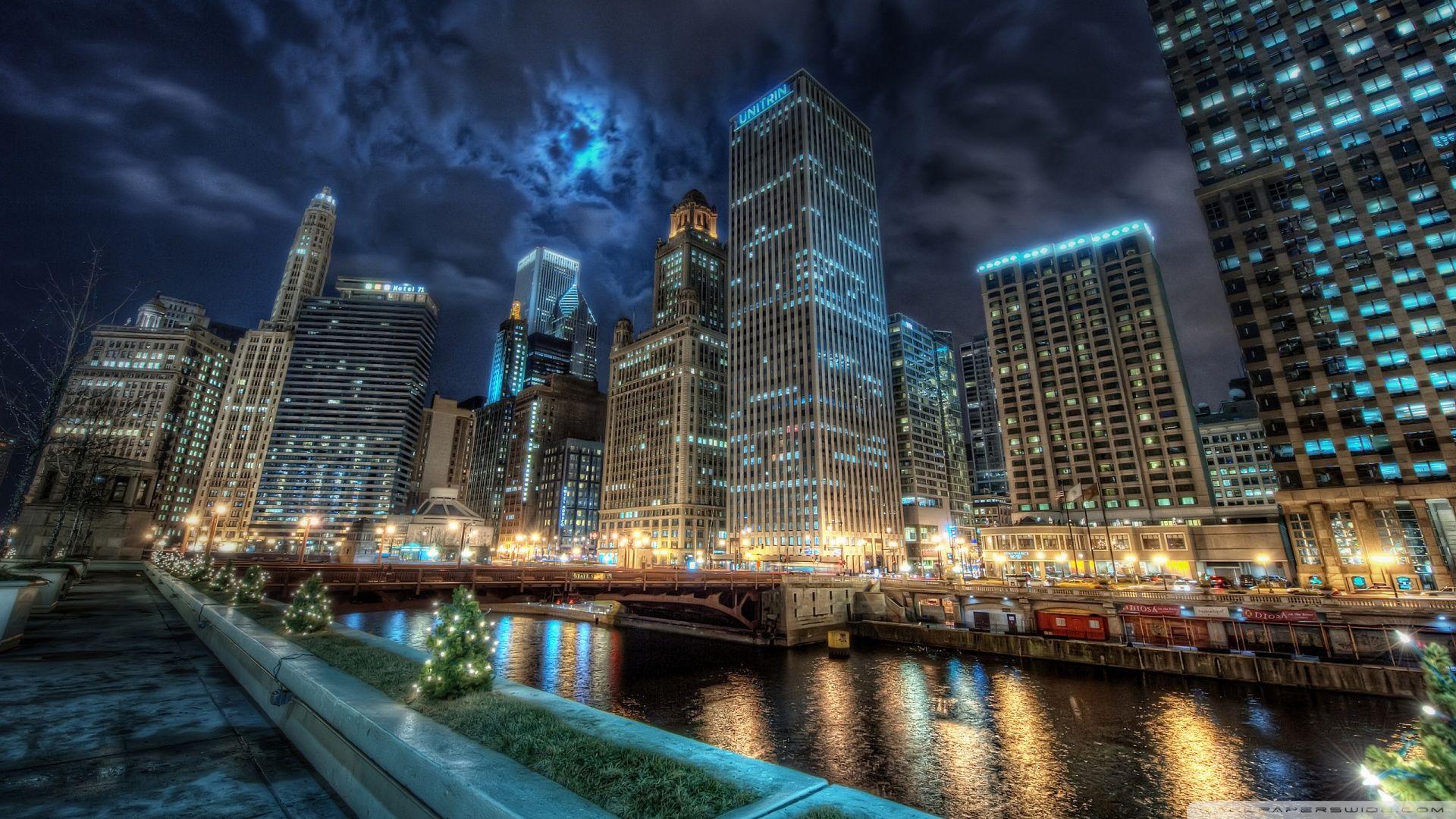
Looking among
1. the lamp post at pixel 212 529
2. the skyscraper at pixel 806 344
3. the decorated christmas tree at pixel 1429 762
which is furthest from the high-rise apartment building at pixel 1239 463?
the lamp post at pixel 212 529

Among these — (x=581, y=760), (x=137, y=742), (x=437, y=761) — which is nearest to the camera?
(x=437, y=761)

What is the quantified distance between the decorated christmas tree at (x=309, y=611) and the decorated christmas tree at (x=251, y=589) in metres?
7.53

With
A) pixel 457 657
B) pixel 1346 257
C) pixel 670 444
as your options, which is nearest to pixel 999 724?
pixel 457 657

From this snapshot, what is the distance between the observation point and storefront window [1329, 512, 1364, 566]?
78.6 metres

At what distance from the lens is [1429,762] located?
6379 millimetres

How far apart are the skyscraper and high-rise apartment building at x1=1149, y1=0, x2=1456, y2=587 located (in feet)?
259

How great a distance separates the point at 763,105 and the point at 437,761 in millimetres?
201441

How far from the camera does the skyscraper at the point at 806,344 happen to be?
13912 centimetres

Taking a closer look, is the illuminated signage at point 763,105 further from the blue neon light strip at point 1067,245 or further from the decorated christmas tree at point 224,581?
the decorated christmas tree at point 224,581

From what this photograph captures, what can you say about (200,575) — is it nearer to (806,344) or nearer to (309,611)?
(309,611)

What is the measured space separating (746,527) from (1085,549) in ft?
247

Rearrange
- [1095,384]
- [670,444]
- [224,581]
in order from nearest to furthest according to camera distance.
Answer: [224,581] < [1095,384] < [670,444]

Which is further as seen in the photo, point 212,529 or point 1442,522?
point 1442,522

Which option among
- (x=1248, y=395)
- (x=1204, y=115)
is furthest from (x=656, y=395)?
(x=1248, y=395)
